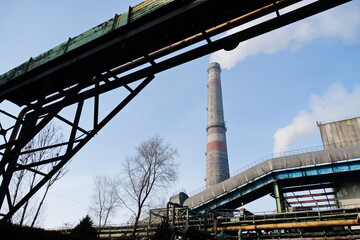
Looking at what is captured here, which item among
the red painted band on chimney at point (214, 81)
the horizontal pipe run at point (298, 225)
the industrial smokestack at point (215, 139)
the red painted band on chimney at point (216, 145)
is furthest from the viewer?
the red painted band on chimney at point (214, 81)

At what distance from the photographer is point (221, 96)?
142 ft

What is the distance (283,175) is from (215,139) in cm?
1746

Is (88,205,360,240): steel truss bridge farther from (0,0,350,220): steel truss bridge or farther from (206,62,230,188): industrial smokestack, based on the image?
(206,62,230,188): industrial smokestack

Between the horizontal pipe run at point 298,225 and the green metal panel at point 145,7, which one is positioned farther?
the horizontal pipe run at point 298,225

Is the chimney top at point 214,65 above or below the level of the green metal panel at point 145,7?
above

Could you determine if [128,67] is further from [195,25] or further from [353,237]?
[353,237]

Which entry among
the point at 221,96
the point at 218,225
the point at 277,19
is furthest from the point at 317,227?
the point at 221,96

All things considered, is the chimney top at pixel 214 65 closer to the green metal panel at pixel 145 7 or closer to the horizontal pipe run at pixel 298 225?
the horizontal pipe run at pixel 298 225

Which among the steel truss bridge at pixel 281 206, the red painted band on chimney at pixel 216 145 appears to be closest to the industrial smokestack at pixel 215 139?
the red painted band on chimney at pixel 216 145

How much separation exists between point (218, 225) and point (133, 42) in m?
15.2

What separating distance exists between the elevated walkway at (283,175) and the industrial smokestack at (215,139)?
1111 cm

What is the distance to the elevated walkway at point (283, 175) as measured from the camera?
749 inches

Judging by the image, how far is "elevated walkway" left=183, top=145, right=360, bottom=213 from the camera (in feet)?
62.4

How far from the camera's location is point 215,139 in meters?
37.5
